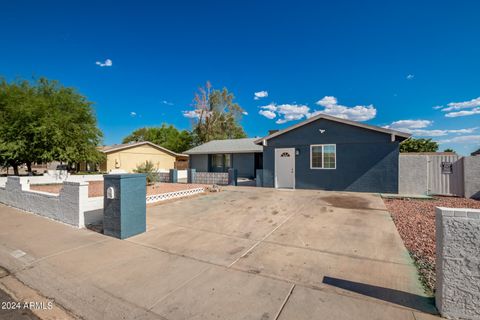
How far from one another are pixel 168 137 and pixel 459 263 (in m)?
43.1

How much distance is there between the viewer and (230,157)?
2047cm

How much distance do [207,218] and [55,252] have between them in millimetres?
3493

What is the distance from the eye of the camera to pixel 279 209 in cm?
779

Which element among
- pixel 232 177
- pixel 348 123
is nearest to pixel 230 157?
pixel 232 177

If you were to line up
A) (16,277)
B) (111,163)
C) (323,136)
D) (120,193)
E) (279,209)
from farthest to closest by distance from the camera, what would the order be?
(111,163) < (323,136) < (279,209) < (120,193) < (16,277)

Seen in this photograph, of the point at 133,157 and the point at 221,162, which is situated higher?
the point at 133,157

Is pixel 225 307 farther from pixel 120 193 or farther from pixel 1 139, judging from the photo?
pixel 1 139

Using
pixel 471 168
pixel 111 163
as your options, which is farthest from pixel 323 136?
pixel 111 163

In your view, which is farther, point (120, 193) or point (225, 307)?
point (120, 193)

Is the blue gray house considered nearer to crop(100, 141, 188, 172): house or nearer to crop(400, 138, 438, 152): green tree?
crop(100, 141, 188, 172): house

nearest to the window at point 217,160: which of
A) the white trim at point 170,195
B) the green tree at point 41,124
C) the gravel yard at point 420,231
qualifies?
the white trim at point 170,195

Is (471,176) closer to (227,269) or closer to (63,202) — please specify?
(227,269)

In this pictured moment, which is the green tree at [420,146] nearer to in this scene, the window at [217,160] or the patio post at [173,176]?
the window at [217,160]

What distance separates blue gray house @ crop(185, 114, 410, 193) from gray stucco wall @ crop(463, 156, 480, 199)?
97.9 inches
